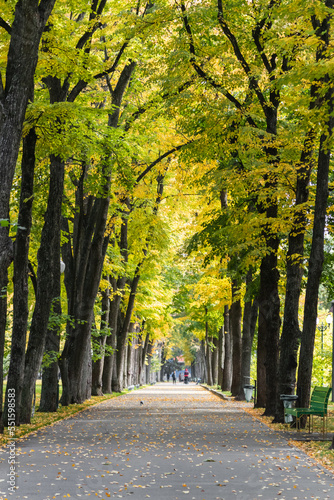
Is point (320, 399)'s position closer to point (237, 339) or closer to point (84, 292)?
point (84, 292)

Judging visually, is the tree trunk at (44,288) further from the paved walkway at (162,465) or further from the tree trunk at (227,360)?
the tree trunk at (227,360)

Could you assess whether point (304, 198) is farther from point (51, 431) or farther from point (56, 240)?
point (51, 431)

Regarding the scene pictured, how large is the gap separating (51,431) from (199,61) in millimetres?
9807

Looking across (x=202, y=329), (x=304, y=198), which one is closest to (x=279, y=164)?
(x=304, y=198)

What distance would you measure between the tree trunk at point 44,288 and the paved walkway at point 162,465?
110 cm

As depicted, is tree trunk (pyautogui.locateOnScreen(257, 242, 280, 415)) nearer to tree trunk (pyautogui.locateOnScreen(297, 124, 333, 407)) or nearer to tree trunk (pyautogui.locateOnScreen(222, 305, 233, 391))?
tree trunk (pyautogui.locateOnScreen(297, 124, 333, 407))

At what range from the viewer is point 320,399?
13.3 m

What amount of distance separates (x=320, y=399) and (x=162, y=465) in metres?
5.27

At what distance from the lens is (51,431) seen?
13.2 m

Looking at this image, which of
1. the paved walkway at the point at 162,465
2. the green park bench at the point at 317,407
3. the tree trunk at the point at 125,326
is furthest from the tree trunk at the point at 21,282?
the tree trunk at the point at 125,326

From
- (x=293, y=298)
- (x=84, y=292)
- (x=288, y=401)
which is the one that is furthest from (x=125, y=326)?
(x=288, y=401)

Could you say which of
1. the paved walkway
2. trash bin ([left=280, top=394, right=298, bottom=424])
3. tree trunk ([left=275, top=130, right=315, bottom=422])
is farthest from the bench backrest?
tree trunk ([left=275, top=130, right=315, bottom=422])

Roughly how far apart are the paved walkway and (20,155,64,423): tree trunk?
110 centimetres

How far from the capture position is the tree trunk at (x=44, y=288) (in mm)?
14312
